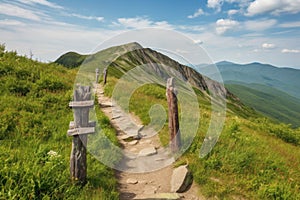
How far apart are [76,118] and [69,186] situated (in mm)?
1584

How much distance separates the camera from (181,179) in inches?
291

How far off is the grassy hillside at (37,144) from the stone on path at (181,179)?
187 cm

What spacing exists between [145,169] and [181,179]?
1.50m

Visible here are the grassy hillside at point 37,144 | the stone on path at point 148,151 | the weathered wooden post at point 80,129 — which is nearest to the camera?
the grassy hillside at point 37,144

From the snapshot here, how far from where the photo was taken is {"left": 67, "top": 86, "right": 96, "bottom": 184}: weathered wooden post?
19.1 ft

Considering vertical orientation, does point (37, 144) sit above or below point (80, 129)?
below

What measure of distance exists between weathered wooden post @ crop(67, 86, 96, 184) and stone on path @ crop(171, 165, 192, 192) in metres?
2.71

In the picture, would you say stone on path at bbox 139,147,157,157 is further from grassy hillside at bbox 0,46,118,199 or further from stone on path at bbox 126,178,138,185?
stone on path at bbox 126,178,138,185

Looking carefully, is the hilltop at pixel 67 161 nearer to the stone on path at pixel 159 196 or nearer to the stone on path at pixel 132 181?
the stone on path at pixel 132 181

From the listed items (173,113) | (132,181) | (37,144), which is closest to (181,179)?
(132,181)

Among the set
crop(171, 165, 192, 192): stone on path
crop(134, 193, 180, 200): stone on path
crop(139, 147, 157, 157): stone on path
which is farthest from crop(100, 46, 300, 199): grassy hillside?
crop(134, 193, 180, 200): stone on path

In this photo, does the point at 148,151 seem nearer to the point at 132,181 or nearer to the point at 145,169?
the point at 145,169

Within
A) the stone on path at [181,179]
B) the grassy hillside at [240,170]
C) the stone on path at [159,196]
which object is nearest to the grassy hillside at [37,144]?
the stone on path at [159,196]

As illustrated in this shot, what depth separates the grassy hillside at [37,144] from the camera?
524 centimetres
